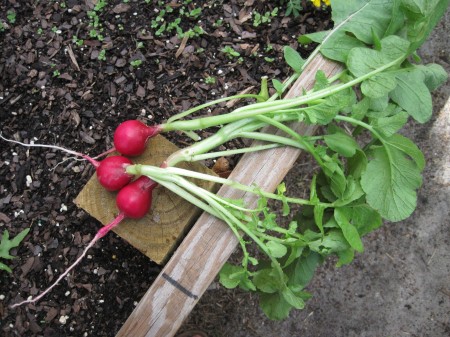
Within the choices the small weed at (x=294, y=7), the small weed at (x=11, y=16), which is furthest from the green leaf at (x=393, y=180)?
the small weed at (x=11, y=16)

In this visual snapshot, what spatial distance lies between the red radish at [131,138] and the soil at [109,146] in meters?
0.53

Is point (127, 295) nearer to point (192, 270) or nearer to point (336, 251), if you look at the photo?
point (192, 270)

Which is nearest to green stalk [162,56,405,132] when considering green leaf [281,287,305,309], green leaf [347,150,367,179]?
green leaf [347,150,367,179]

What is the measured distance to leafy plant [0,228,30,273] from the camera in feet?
7.18

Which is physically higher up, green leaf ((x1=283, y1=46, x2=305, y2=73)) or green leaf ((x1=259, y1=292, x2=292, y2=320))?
green leaf ((x1=283, y1=46, x2=305, y2=73))

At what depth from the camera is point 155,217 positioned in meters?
1.90

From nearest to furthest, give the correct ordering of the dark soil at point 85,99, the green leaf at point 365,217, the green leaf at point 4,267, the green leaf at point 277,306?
the green leaf at point 365,217
the green leaf at point 277,306
the green leaf at point 4,267
the dark soil at point 85,99

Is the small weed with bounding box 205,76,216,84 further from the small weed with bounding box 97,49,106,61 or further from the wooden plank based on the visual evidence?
the wooden plank

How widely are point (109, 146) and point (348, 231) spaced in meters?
1.22

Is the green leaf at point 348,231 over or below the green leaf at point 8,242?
over

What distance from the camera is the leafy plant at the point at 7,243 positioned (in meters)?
2.19

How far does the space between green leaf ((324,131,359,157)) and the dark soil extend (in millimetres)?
786

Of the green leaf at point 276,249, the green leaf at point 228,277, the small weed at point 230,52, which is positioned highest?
the small weed at point 230,52

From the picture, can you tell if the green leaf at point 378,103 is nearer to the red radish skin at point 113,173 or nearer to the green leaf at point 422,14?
the green leaf at point 422,14
